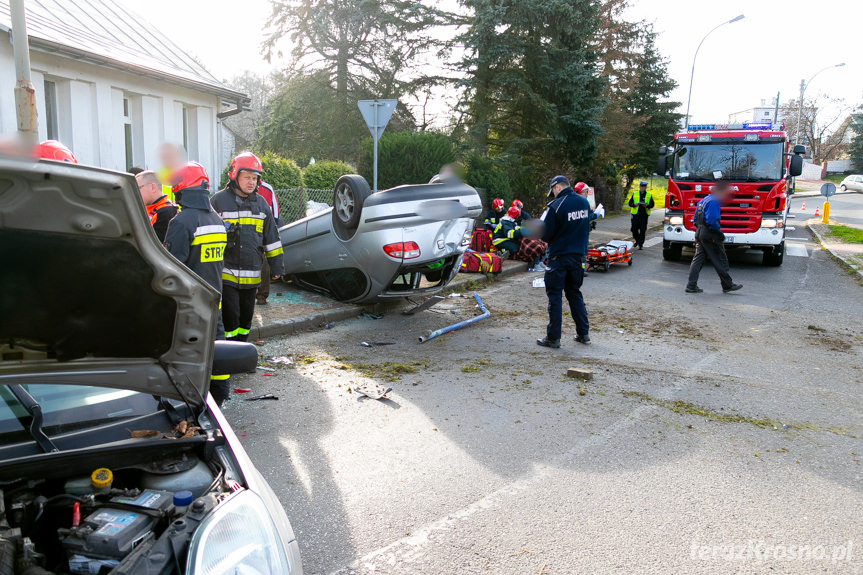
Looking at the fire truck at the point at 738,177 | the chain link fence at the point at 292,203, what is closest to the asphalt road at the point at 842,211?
the fire truck at the point at 738,177

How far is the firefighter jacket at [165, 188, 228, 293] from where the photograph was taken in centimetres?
433

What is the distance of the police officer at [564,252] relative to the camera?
693 cm

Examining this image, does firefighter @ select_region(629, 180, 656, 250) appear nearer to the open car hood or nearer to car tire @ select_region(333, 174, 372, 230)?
car tire @ select_region(333, 174, 372, 230)

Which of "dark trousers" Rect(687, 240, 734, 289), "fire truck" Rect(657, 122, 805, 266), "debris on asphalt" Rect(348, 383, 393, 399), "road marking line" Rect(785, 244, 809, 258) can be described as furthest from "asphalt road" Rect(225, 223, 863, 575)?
"road marking line" Rect(785, 244, 809, 258)

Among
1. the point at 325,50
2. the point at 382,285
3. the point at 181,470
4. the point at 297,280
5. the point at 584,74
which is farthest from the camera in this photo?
the point at 325,50

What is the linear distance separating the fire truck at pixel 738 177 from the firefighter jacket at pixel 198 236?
11277mm

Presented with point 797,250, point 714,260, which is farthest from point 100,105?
point 797,250

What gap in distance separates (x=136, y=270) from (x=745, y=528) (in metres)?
3.19

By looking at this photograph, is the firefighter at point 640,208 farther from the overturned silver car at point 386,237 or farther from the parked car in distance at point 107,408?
the parked car in distance at point 107,408

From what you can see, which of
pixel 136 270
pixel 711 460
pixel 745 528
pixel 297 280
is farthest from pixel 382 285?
pixel 136 270

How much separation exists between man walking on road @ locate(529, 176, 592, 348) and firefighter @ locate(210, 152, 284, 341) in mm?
3244

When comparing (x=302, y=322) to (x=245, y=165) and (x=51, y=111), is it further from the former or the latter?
(x=51, y=111)

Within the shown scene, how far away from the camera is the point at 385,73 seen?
21.4 metres

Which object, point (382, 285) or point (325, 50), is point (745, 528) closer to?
point (382, 285)
